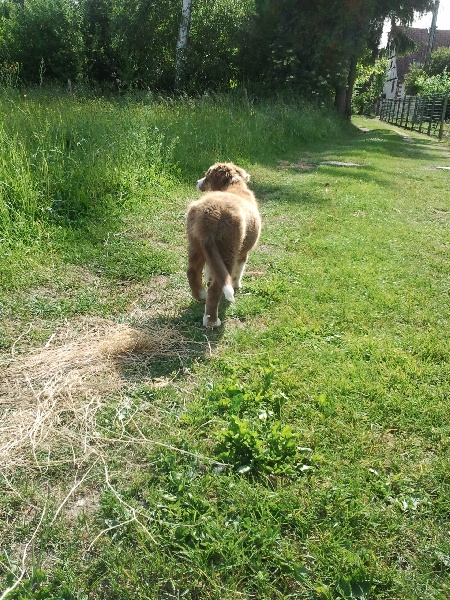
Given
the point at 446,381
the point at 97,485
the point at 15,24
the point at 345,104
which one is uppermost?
the point at 15,24

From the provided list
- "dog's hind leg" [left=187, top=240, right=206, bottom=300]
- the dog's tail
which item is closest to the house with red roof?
"dog's hind leg" [left=187, top=240, right=206, bottom=300]

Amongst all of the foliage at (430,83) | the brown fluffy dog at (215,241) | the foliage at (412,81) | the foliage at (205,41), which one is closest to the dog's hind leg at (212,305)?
the brown fluffy dog at (215,241)

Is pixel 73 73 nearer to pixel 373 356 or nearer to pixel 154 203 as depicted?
pixel 154 203

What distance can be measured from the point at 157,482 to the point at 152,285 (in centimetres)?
267

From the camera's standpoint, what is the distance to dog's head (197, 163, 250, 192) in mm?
4867

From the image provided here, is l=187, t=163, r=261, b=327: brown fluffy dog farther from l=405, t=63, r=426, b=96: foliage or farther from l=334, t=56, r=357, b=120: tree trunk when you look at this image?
l=405, t=63, r=426, b=96: foliage

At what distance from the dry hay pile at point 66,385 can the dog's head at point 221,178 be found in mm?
1727

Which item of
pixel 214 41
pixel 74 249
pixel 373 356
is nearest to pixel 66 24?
pixel 214 41

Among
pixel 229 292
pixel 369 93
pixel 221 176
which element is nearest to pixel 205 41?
pixel 221 176

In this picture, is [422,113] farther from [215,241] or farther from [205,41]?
[215,241]

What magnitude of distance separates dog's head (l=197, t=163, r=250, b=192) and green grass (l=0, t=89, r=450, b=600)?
935mm

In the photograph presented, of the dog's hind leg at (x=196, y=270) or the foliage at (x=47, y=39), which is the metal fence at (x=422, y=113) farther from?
the dog's hind leg at (x=196, y=270)

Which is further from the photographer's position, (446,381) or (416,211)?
(416,211)

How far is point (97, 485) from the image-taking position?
8.08ft
